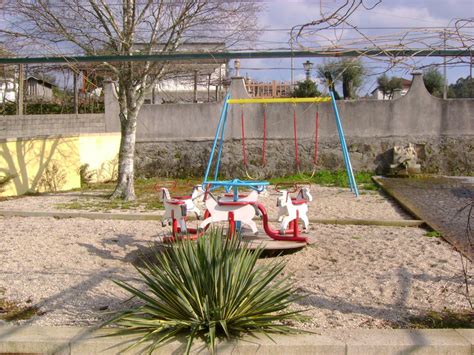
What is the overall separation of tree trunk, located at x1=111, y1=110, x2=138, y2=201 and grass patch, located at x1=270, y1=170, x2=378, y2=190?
4.78 meters

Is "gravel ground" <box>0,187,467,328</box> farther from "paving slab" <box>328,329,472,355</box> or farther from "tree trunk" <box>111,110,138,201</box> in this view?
"tree trunk" <box>111,110,138,201</box>

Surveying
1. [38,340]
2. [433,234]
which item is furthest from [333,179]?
[38,340]

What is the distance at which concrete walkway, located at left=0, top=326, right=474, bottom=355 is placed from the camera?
4219 mm

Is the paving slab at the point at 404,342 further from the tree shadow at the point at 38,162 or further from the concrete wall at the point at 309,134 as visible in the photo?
the concrete wall at the point at 309,134

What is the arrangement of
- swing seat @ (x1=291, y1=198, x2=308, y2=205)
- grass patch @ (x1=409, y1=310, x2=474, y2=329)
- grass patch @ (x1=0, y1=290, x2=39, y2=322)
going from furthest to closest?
swing seat @ (x1=291, y1=198, x2=308, y2=205) < grass patch @ (x1=0, y1=290, x2=39, y2=322) < grass patch @ (x1=409, y1=310, x2=474, y2=329)

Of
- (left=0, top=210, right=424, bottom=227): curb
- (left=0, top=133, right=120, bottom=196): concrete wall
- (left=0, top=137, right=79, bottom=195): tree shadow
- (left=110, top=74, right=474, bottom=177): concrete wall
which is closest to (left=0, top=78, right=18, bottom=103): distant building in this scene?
(left=110, top=74, right=474, bottom=177): concrete wall

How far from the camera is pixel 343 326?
15.7 feet

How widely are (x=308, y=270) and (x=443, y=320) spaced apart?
2028 millimetres

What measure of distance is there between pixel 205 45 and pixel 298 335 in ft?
28.1

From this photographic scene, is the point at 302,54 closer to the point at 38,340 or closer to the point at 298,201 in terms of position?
the point at 298,201

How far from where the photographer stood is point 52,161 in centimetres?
1412

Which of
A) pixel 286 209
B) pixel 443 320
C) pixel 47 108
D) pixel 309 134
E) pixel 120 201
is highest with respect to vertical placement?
pixel 47 108

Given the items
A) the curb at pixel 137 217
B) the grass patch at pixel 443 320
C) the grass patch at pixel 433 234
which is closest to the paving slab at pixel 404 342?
the grass patch at pixel 443 320

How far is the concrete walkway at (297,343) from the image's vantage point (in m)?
4.22
